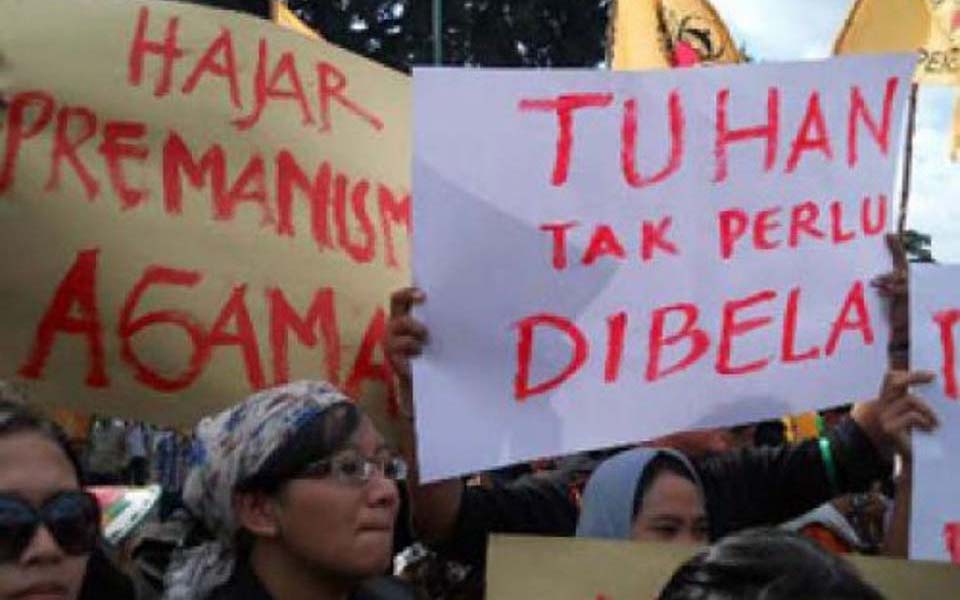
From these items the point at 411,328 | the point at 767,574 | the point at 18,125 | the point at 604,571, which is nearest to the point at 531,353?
the point at 411,328

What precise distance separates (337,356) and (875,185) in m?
0.92

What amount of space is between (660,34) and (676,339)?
10.4 feet

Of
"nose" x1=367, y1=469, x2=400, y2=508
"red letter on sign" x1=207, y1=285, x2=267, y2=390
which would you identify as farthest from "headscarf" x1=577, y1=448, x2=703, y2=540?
"red letter on sign" x1=207, y1=285, x2=267, y2=390

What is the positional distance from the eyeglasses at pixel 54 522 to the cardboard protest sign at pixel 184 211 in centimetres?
53

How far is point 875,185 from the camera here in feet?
7.38

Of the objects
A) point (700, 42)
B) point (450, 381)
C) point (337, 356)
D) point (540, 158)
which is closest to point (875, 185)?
point (540, 158)

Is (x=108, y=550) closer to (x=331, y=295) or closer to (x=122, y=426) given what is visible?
(x=331, y=295)

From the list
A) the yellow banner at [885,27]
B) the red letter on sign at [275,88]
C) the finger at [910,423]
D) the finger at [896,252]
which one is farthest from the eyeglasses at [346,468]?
the yellow banner at [885,27]

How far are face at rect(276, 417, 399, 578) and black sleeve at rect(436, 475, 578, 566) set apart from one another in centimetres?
37

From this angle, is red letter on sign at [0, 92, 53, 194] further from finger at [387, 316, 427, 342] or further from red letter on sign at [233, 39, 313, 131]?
finger at [387, 316, 427, 342]

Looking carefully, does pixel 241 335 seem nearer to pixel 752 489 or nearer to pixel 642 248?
pixel 642 248

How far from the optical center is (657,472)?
222 cm

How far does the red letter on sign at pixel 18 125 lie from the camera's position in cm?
217

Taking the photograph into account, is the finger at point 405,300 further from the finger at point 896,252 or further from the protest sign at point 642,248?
the finger at point 896,252
